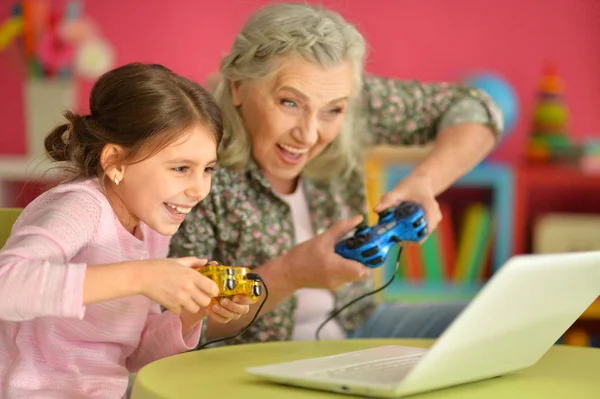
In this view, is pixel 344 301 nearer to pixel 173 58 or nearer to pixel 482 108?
pixel 482 108

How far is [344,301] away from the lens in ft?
5.90

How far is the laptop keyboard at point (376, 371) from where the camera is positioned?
1.00 m

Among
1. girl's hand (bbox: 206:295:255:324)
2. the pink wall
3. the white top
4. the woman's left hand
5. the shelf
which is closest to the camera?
girl's hand (bbox: 206:295:255:324)

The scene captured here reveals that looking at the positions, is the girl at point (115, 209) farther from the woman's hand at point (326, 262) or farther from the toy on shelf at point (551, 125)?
the toy on shelf at point (551, 125)

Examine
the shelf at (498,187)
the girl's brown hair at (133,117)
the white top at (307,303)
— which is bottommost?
the shelf at (498,187)

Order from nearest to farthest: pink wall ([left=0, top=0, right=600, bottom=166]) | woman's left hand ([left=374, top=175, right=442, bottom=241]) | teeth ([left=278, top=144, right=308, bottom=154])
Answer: woman's left hand ([left=374, top=175, right=442, bottom=241]) < teeth ([left=278, top=144, right=308, bottom=154]) < pink wall ([left=0, top=0, right=600, bottom=166])

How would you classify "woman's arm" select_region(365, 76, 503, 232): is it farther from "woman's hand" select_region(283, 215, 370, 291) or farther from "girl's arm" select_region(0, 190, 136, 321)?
"girl's arm" select_region(0, 190, 136, 321)

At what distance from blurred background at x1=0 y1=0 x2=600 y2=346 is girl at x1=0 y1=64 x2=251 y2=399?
6.10ft

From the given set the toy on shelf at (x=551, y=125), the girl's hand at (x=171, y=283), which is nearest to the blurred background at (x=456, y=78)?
the toy on shelf at (x=551, y=125)

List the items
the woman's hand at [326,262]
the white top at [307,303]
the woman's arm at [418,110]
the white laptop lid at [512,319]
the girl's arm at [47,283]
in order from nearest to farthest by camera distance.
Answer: the white laptop lid at [512,319], the girl's arm at [47,283], the woman's hand at [326,262], the white top at [307,303], the woman's arm at [418,110]

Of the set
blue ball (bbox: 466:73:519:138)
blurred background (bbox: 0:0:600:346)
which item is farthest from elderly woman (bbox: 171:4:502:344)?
blue ball (bbox: 466:73:519:138)

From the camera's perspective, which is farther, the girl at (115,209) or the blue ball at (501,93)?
the blue ball at (501,93)

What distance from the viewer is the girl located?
1.21 metres

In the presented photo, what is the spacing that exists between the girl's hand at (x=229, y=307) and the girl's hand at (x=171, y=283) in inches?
5.9
